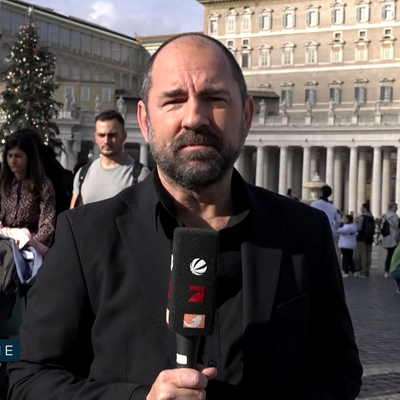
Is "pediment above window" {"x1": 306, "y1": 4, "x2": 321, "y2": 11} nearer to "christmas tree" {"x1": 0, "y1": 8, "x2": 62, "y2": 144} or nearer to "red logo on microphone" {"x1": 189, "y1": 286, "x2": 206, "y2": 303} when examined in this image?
"christmas tree" {"x1": 0, "y1": 8, "x2": 62, "y2": 144}

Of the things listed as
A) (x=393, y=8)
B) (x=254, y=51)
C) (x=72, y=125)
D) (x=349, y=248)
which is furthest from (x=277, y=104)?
(x=349, y=248)

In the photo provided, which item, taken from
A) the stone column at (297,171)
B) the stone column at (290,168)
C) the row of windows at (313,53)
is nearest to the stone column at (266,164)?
the stone column at (290,168)

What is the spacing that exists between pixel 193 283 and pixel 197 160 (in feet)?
1.36

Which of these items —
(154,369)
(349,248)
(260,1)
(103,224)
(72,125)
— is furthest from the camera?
(260,1)

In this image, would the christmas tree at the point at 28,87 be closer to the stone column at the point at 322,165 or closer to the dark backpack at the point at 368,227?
the dark backpack at the point at 368,227

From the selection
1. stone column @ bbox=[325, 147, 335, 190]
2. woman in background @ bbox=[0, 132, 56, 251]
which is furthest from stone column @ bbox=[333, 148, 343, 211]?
woman in background @ bbox=[0, 132, 56, 251]

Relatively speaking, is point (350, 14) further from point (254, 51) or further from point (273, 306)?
point (273, 306)

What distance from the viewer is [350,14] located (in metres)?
65.5

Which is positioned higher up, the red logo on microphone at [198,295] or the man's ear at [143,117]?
the man's ear at [143,117]

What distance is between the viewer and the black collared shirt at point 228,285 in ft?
6.61

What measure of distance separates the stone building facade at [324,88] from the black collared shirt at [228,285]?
171ft

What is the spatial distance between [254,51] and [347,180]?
14.9 m

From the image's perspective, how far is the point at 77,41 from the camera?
2906 inches

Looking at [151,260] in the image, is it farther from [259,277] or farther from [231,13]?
Answer: [231,13]
